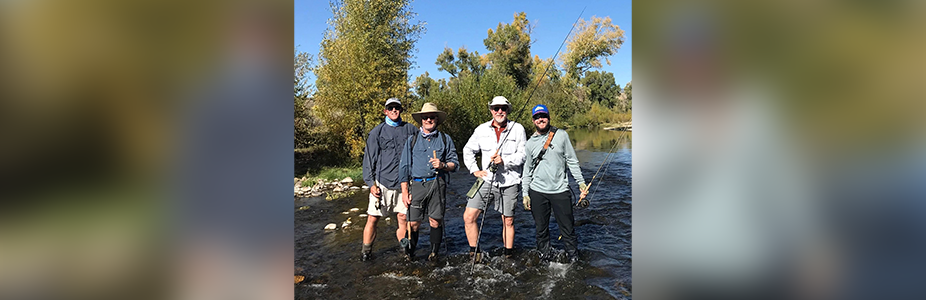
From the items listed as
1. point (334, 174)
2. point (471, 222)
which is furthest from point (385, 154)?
point (334, 174)

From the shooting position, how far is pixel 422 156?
19.6ft

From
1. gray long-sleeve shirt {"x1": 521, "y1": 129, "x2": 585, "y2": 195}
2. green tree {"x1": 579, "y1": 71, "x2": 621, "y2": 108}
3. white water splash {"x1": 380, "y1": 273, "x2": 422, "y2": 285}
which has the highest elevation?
green tree {"x1": 579, "y1": 71, "x2": 621, "y2": 108}

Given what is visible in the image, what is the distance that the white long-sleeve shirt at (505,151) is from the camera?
233 inches

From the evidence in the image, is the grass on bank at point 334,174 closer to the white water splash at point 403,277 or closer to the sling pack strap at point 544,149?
the white water splash at point 403,277

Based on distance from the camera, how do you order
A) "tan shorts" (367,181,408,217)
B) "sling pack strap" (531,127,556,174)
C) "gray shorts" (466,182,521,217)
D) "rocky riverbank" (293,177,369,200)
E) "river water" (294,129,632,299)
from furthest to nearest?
"rocky riverbank" (293,177,369,200) < "tan shorts" (367,181,408,217) < "gray shorts" (466,182,521,217) < "sling pack strap" (531,127,556,174) < "river water" (294,129,632,299)

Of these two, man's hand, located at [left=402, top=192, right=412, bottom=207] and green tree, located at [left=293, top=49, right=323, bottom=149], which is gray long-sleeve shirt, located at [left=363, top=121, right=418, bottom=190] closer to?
man's hand, located at [left=402, top=192, right=412, bottom=207]

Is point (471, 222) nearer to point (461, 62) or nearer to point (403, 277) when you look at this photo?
point (403, 277)

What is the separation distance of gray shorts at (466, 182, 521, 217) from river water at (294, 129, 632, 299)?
0.91m

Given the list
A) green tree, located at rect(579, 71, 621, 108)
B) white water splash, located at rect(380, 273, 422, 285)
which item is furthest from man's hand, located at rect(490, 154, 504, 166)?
green tree, located at rect(579, 71, 621, 108)

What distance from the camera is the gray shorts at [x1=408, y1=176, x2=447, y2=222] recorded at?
605cm

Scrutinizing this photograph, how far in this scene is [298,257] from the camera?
7.15 meters

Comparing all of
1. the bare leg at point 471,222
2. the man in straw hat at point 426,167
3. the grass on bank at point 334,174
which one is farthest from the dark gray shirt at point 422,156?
the grass on bank at point 334,174

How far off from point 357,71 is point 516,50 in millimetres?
40383
